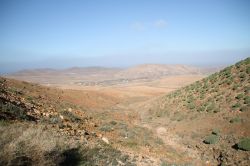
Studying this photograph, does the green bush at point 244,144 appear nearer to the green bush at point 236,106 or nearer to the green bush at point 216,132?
the green bush at point 216,132

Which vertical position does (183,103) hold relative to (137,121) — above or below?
above

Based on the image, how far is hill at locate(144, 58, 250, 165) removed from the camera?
14.8 meters

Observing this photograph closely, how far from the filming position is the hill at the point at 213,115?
48.4ft

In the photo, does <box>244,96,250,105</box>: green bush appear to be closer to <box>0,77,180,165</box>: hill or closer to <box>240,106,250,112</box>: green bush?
<box>240,106,250,112</box>: green bush

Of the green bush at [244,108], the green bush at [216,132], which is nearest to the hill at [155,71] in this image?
the green bush at [244,108]

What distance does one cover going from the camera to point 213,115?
19.5m

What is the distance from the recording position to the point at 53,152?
788cm

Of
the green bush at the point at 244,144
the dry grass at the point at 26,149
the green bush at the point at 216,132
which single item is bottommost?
the green bush at the point at 216,132

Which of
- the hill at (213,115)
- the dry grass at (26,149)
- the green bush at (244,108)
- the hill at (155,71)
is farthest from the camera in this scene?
the hill at (155,71)

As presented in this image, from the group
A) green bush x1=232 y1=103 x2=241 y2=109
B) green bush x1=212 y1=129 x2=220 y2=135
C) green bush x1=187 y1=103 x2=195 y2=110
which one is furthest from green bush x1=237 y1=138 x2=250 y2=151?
green bush x1=187 y1=103 x2=195 y2=110

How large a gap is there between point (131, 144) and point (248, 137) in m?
6.50

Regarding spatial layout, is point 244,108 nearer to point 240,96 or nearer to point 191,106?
point 240,96

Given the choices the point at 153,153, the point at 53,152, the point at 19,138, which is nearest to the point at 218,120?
the point at 153,153

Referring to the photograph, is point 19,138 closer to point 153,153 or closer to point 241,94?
point 153,153
